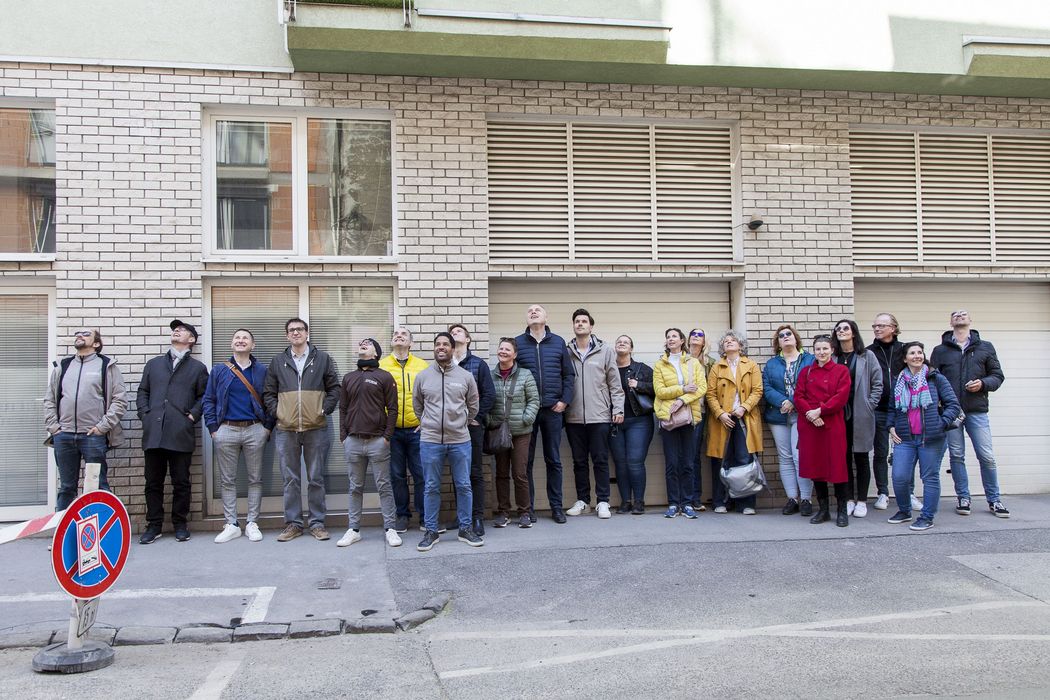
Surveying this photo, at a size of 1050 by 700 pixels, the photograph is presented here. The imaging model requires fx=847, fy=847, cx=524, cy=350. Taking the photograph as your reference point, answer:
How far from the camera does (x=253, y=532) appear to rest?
802 centimetres

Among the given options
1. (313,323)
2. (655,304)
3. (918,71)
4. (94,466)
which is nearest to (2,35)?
(313,323)

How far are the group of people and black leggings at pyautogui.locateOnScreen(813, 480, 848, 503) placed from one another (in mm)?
20

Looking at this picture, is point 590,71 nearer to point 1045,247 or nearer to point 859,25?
point 859,25

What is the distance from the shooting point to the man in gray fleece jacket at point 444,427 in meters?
7.59

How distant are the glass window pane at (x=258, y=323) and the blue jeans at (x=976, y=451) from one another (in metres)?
6.88

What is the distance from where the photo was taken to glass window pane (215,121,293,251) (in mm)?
8703

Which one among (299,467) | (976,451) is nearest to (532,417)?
(299,467)

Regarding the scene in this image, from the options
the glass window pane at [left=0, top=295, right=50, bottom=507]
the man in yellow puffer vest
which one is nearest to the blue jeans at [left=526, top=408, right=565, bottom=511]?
the man in yellow puffer vest

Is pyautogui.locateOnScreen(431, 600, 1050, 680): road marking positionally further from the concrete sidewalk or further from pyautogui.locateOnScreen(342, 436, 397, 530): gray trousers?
pyautogui.locateOnScreen(342, 436, 397, 530): gray trousers

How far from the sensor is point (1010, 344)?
1007 centimetres

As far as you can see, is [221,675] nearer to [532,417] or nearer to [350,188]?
[532,417]

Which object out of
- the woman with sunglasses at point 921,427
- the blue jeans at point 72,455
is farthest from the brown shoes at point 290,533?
the woman with sunglasses at point 921,427

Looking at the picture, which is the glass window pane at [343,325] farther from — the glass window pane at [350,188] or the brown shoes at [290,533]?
the brown shoes at [290,533]

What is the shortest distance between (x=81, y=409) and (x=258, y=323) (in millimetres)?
1813
